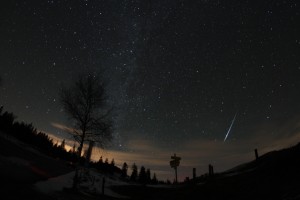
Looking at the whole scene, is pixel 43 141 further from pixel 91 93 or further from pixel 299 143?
pixel 299 143

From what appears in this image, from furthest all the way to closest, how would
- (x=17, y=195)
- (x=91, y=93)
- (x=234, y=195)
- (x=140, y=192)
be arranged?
(x=140, y=192), (x=91, y=93), (x=234, y=195), (x=17, y=195)

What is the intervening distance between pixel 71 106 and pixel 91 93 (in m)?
2.15

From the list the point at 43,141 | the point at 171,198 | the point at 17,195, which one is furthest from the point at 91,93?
the point at 43,141

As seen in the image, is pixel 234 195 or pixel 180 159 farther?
pixel 180 159

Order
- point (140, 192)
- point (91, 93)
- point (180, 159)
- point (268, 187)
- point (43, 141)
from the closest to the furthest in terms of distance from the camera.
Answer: point (268, 187) < point (91, 93) < point (140, 192) < point (180, 159) < point (43, 141)

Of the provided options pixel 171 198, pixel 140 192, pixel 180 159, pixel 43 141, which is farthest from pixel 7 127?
pixel 171 198

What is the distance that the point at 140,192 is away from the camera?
38219 mm

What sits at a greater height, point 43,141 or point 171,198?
point 43,141

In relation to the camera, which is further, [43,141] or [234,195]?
[43,141]

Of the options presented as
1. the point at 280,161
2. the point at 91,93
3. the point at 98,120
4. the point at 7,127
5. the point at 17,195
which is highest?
the point at 7,127

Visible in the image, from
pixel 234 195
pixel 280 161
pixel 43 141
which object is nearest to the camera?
pixel 234 195

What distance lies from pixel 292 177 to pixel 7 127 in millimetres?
57434

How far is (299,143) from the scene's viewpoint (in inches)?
1096

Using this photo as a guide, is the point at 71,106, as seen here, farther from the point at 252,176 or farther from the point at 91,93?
the point at 252,176
